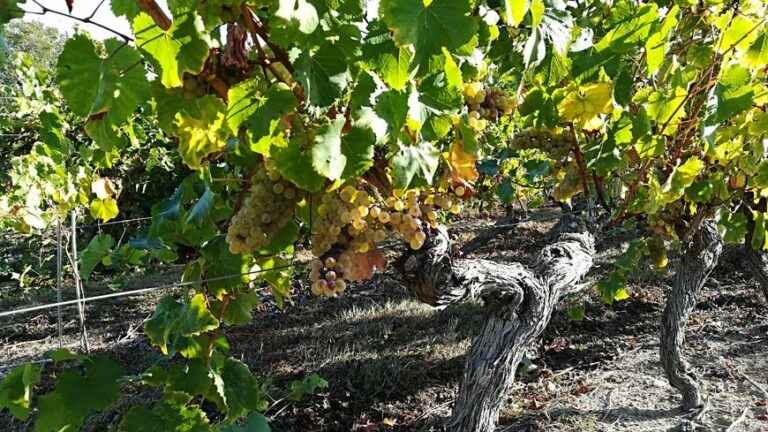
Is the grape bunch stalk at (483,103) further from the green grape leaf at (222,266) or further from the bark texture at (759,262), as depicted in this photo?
the bark texture at (759,262)

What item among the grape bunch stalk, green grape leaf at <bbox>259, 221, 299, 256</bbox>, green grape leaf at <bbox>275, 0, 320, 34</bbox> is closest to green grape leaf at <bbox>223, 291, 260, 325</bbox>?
green grape leaf at <bbox>259, 221, 299, 256</bbox>

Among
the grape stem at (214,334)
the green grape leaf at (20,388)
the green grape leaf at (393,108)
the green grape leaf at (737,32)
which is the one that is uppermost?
the green grape leaf at (737,32)

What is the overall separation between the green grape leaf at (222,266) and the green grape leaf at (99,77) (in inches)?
26.0

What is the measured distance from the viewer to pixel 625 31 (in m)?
1.19

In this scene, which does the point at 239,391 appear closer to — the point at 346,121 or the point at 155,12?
the point at 346,121

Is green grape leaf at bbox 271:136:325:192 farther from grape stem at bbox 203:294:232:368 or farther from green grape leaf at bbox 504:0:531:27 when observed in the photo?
grape stem at bbox 203:294:232:368

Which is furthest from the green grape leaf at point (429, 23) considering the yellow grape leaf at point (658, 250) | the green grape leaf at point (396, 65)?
the yellow grape leaf at point (658, 250)

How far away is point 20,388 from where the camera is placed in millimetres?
1458

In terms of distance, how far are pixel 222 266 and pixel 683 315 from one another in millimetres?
3182

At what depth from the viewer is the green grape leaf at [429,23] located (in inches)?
26.7

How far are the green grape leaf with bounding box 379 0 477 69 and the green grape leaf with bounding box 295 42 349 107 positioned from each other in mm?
158

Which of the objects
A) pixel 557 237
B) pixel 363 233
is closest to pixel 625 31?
pixel 363 233

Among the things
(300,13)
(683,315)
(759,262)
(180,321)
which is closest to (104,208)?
(180,321)

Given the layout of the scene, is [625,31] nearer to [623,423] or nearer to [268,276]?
[268,276]
